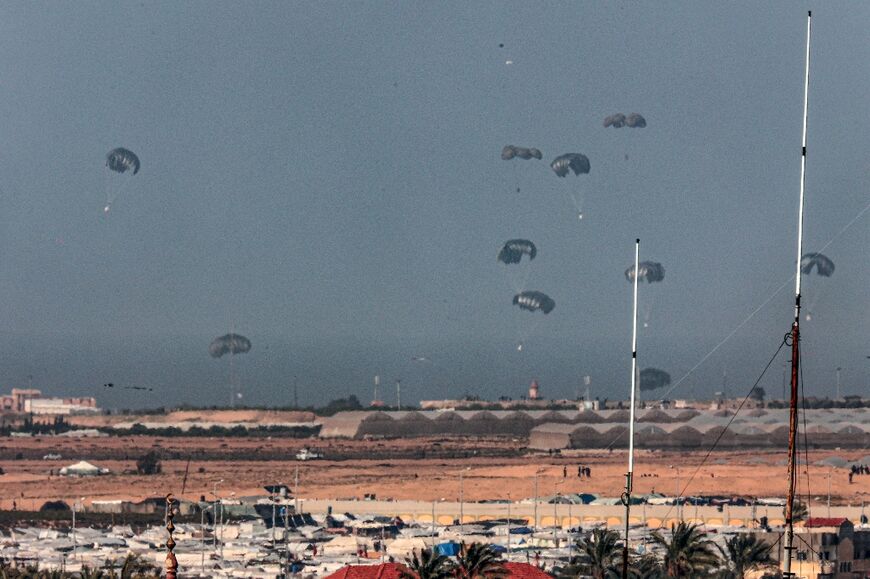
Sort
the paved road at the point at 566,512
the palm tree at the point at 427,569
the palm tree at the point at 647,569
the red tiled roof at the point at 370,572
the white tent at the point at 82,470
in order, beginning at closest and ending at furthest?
1. the palm tree at the point at 427,569
2. the red tiled roof at the point at 370,572
3. the palm tree at the point at 647,569
4. the paved road at the point at 566,512
5. the white tent at the point at 82,470

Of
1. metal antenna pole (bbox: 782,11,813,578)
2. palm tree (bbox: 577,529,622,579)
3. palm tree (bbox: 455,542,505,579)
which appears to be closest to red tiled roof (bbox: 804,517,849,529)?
palm tree (bbox: 577,529,622,579)

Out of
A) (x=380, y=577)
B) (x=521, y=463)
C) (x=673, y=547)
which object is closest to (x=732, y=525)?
(x=673, y=547)

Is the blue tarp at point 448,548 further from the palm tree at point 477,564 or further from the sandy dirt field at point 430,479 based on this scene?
the sandy dirt field at point 430,479

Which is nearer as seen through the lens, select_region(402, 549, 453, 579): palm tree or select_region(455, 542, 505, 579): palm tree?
select_region(402, 549, 453, 579): palm tree

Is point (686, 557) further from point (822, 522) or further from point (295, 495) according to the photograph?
point (295, 495)

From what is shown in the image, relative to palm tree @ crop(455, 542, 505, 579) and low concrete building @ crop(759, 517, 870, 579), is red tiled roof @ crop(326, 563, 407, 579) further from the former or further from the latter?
low concrete building @ crop(759, 517, 870, 579)

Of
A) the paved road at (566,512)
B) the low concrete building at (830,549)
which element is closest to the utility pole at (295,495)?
the paved road at (566,512)

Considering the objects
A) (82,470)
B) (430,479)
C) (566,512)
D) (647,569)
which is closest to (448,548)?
(647,569)
